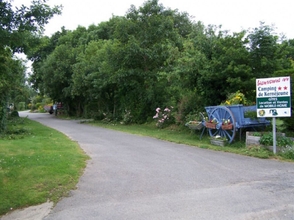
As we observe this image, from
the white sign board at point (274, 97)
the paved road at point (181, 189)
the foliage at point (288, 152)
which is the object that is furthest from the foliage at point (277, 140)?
the paved road at point (181, 189)

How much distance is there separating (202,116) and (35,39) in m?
8.91

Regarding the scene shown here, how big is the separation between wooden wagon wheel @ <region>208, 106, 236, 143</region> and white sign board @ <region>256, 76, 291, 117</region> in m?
1.36

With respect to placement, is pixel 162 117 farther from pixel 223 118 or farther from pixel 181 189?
pixel 181 189

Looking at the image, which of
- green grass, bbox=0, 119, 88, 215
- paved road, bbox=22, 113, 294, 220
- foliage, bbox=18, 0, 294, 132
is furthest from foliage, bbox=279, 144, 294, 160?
green grass, bbox=0, 119, 88, 215

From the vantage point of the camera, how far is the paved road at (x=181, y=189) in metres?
4.89

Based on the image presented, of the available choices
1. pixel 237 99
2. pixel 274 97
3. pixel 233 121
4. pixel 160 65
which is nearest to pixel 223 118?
pixel 233 121

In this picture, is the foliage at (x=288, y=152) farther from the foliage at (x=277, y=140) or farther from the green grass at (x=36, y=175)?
the green grass at (x=36, y=175)

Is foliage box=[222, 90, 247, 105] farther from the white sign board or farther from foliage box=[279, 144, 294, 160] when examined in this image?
foliage box=[279, 144, 294, 160]

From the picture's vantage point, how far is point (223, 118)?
1200cm

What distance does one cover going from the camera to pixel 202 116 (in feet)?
45.1

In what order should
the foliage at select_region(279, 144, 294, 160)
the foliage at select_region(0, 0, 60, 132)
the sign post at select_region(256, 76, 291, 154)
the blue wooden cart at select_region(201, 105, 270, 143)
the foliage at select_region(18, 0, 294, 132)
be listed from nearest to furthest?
the foliage at select_region(0, 0, 60, 132) → the foliage at select_region(279, 144, 294, 160) → the sign post at select_region(256, 76, 291, 154) → the blue wooden cart at select_region(201, 105, 270, 143) → the foliage at select_region(18, 0, 294, 132)

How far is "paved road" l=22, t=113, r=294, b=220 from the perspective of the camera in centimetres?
489

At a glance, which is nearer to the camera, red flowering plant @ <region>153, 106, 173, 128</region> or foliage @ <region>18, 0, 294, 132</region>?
foliage @ <region>18, 0, 294, 132</region>

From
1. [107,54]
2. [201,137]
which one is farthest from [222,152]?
[107,54]
